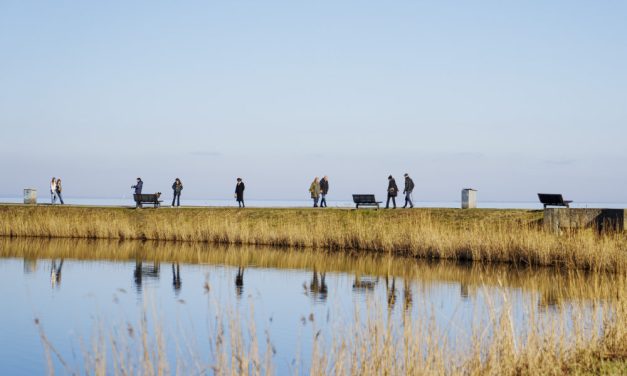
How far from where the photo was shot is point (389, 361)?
7.43 metres

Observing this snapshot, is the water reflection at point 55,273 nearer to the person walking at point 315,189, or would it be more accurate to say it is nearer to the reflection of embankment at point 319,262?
the reflection of embankment at point 319,262

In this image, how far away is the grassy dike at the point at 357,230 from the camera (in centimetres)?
2261

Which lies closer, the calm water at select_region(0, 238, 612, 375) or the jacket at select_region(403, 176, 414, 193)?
the calm water at select_region(0, 238, 612, 375)

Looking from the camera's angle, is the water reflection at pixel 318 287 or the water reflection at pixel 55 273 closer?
the water reflection at pixel 318 287

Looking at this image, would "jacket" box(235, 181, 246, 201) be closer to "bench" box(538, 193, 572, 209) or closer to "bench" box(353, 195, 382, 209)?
"bench" box(353, 195, 382, 209)

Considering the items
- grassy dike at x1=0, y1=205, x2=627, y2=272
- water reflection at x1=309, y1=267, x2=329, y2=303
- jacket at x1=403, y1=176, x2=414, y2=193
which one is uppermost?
jacket at x1=403, y1=176, x2=414, y2=193

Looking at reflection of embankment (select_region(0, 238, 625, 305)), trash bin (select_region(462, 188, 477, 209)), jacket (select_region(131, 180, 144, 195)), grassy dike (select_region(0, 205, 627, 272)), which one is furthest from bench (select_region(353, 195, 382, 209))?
jacket (select_region(131, 180, 144, 195))

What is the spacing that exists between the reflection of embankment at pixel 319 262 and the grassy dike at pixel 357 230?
67 cm

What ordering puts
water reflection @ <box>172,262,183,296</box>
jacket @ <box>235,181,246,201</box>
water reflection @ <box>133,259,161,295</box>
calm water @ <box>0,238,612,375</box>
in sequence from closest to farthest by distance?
1. calm water @ <box>0,238,612,375</box>
2. water reflection @ <box>172,262,183,296</box>
3. water reflection @ <box>133,259,161,295</box>
4. jacket @ <box>235,181,246,201</box>

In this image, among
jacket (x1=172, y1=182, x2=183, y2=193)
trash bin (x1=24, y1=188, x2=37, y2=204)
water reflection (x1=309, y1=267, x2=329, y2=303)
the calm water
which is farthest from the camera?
trash bin (x1=24, y1=188, x2=37, y2=204)

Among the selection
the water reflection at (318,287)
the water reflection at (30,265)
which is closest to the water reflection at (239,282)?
the water reflection at (318,287)

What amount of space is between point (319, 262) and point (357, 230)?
4335 mm

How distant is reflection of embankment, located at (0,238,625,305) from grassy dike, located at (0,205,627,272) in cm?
67

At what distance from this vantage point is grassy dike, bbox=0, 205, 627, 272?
22609 millimetres
